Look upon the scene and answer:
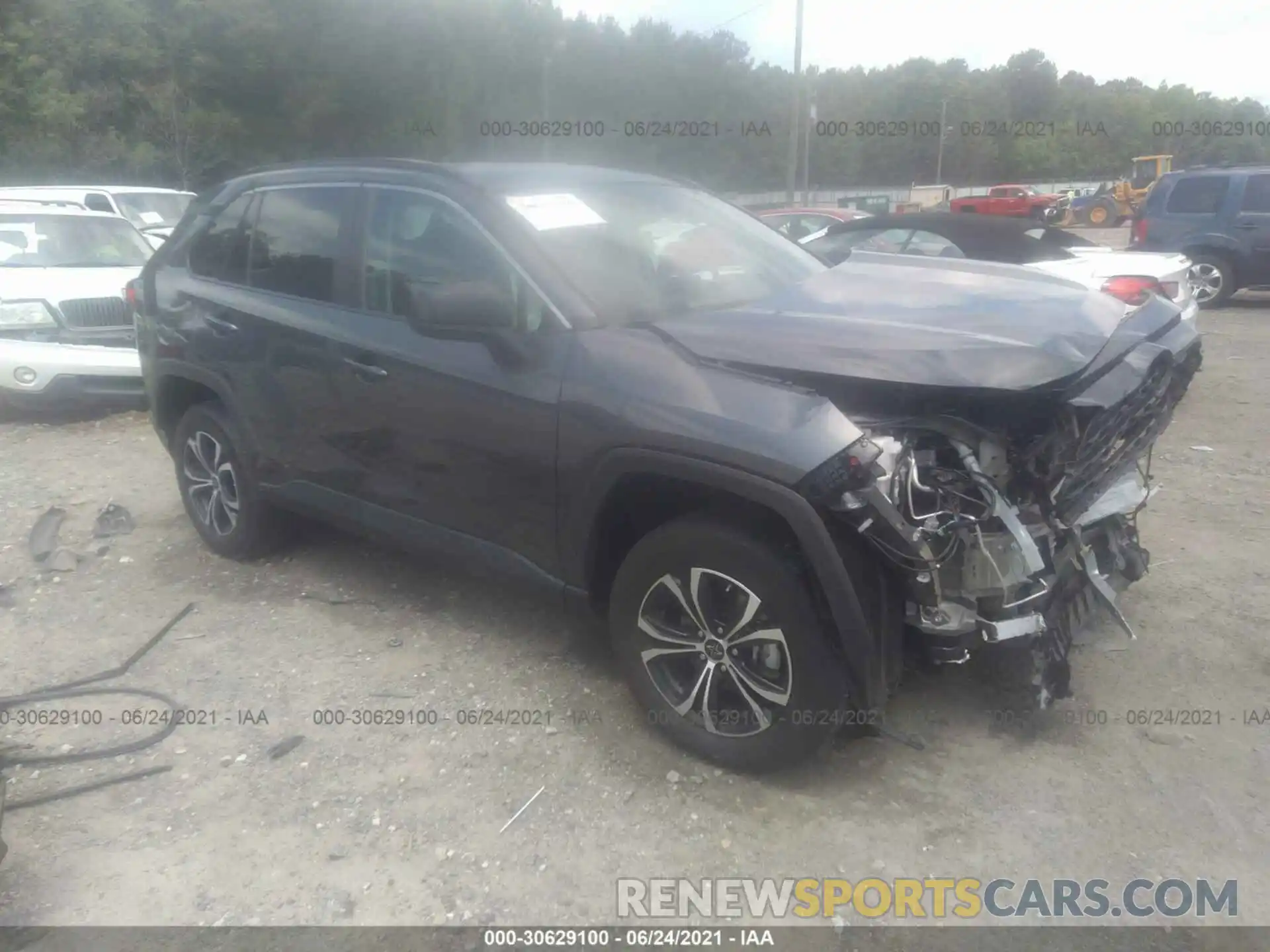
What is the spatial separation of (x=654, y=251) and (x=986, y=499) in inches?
60.1

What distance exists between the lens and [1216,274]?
1264 centimetres

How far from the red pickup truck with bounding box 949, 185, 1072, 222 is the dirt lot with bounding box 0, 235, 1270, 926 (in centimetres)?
3170

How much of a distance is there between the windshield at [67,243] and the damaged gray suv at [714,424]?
5273 millimetres

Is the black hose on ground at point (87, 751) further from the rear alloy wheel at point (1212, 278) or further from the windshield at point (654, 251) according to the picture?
the rear alloy wheel at point (1212, 278)

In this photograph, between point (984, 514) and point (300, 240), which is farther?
point (300, 240)

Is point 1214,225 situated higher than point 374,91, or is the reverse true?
point 374,91

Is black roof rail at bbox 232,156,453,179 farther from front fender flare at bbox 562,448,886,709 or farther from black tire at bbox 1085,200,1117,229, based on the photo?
black tire at bbox 1085,200,1117,229

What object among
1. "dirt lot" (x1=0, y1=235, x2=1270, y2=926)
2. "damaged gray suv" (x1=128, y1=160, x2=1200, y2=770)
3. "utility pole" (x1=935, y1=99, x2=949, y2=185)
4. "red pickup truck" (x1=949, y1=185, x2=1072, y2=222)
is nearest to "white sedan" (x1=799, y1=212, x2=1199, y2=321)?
"dirt lot" (x1=0, y1=235, x2=1270, y2=926)

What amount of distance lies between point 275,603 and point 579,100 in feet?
119

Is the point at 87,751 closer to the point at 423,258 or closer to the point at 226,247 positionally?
the point at 423,258

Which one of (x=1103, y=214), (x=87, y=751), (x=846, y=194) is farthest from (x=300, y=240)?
(x=846, y=194)

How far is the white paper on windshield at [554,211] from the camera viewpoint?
3.39 m

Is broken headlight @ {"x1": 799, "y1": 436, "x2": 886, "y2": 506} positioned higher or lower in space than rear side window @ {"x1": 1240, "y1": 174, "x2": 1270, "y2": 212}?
lower

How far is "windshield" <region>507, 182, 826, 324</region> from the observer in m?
3.30
